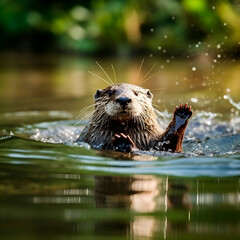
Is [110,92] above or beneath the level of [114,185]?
above

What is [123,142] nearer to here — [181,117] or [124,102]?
[124,102]

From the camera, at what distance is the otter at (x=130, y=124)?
184 inches

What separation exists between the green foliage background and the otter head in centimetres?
996

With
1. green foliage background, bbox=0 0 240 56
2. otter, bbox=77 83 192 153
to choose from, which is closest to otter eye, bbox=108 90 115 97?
otter, bbox=77 83 192 153

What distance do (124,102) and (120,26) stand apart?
47.6 feet

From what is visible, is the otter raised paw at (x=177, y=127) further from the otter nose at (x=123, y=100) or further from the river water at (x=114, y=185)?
the otter nose at (x=123, y=100)

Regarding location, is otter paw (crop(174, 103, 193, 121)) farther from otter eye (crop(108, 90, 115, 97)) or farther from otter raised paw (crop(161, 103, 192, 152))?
otter eye (crop(108, 90, 115, 97))

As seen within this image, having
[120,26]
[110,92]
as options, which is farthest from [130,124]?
[120,26]

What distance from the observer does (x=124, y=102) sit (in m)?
4.62

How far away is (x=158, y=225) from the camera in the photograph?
8.57 feet

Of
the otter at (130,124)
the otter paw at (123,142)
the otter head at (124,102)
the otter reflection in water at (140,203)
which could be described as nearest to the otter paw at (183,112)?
the otter at (130,124)

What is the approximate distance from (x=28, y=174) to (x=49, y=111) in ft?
14.5

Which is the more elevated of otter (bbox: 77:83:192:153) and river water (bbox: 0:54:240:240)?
otter (bbox: 77:83:192:153)

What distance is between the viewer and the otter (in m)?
4.68
